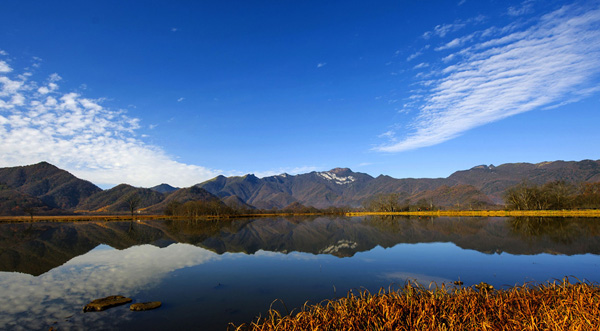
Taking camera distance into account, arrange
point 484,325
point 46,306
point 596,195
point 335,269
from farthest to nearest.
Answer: point 596,195 < point 335,269 < point 46,306 < point 484,325

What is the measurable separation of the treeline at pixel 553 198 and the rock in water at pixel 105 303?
119 metres

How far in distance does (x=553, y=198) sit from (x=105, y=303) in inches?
4960

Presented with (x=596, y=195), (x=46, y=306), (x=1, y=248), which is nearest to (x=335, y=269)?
(x=46, y=306)

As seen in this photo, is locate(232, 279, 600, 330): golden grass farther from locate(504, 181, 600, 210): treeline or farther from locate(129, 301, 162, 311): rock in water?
locate(504, 181, 600, 210): treeline

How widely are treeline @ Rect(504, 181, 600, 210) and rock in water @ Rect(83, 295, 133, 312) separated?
390 feet

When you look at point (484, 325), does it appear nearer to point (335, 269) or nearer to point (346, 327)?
point (346, 327)

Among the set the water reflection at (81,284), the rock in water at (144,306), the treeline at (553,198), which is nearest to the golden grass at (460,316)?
the rock in water at (144,306)

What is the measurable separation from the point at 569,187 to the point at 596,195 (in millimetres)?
8024

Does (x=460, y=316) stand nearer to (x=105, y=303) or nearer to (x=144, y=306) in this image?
(x=144, y=306)

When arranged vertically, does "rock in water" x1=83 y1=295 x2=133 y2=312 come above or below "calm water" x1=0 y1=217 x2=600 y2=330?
above

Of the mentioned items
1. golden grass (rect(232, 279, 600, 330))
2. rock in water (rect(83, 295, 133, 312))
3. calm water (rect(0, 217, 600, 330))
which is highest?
golden grass (rect(232, 279, 600, 330))

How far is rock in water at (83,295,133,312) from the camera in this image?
14.1 meters

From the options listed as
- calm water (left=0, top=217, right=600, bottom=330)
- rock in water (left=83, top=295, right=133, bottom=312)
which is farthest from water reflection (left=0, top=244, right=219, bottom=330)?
rock in water (left=83, top=295, right=133, bottom=312)

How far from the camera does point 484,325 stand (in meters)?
7.06
